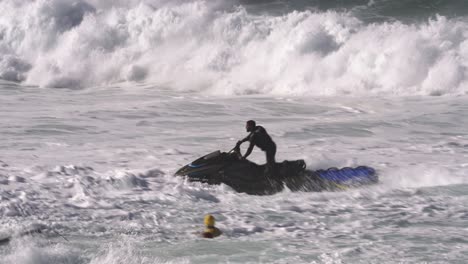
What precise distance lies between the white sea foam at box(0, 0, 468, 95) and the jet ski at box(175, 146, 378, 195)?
1115 cm

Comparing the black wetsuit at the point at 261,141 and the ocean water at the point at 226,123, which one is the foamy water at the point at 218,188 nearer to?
the ocean water at the point at 226,123

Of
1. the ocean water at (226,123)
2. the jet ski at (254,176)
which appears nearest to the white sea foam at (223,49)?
the ocean water at (226,123)

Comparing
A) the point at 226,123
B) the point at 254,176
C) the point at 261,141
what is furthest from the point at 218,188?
the point at 226,123

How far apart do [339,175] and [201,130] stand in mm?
5234

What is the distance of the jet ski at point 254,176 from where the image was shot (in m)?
11.1

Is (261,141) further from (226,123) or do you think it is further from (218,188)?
(226,123)

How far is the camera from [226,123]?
17.3 m

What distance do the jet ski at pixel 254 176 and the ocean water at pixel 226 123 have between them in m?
0.23

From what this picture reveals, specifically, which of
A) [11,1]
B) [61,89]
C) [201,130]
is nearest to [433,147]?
→ [201,130]

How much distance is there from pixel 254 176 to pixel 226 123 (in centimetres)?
621

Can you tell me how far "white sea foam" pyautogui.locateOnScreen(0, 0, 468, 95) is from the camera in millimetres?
23047

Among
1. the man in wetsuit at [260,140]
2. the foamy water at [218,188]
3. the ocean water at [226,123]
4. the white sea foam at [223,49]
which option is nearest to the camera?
the foamy water at [218,188]

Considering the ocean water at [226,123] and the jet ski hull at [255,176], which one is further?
the jet ski hull at [255,176]

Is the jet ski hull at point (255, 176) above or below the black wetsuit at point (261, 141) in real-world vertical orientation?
below
